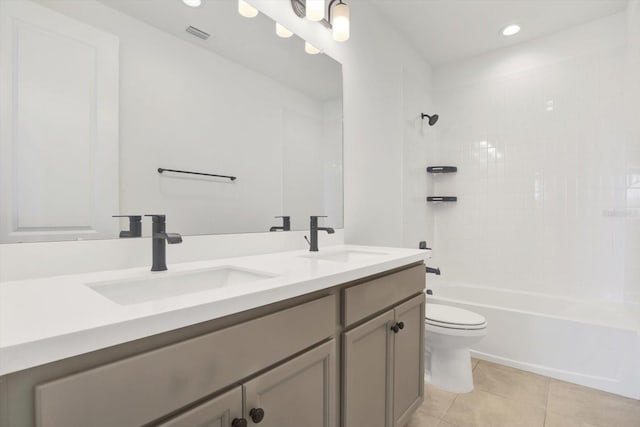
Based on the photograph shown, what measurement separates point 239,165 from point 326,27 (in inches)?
41.2

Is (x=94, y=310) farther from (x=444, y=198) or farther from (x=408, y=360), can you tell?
(x=444, y=198)

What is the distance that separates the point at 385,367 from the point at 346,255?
1.88ft

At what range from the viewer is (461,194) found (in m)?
3.02

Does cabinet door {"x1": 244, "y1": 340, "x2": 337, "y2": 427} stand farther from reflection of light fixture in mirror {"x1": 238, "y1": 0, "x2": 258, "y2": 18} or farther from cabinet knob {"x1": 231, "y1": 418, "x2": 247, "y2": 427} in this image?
reflection of light fixture in mirror {"x1": 238, "y1": 0, "x2": 258, "y2": 18}

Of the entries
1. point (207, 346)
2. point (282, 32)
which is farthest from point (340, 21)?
point (207, 346)

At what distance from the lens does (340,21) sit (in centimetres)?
160

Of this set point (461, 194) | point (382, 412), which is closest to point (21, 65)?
point (382, 412)

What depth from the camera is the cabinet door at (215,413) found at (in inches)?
23.2

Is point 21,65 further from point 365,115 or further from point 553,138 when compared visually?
point 553,138

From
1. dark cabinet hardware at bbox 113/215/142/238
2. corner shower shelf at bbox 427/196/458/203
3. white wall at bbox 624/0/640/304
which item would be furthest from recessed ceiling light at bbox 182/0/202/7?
white wall at bbox 624/0/640/304

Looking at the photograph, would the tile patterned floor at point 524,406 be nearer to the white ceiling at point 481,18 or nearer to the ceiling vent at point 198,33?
the ceiling vent at point 198,33

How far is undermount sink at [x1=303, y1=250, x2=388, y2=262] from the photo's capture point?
1.48 m

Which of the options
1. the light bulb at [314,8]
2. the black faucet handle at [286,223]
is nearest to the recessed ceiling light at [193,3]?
the light bulb at [314,8]

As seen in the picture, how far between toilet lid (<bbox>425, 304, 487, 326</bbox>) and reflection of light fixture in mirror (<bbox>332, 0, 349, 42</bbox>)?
1.70 meters
